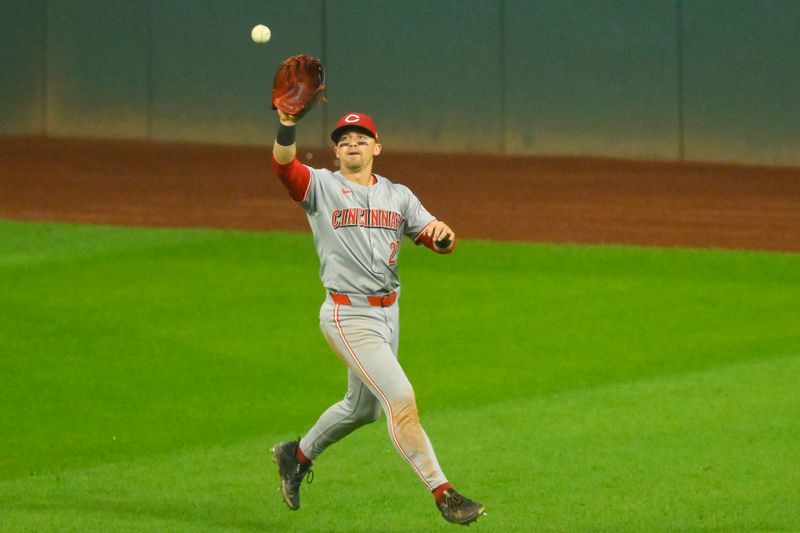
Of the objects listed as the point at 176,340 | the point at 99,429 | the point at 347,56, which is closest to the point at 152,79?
the point at 347,56

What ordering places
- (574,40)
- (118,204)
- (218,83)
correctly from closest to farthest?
(118,204) → (574,40) → (218,83)

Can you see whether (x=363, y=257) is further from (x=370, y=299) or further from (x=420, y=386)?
(x=420, y=386)

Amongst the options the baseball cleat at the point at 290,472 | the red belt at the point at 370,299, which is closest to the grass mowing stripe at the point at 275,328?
the baseball cleat at the point at 290,472

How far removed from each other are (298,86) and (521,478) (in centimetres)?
249

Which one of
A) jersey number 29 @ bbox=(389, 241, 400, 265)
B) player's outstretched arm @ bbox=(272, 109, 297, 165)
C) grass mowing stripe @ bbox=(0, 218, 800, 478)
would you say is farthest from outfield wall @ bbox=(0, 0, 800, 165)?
player's outstretched arm @ bbox=(272, 109, 297, 165)

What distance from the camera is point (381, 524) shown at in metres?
6.59

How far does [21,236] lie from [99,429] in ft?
22.9

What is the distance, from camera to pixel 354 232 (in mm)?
6367

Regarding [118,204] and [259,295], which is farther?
[118,204]

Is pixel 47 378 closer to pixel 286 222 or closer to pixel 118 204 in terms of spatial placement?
pixel 286 222

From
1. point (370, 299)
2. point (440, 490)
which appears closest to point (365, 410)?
point (370, 299)

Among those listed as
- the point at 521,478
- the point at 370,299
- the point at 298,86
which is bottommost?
the point at 521,478

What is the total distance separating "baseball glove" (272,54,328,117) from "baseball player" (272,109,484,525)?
6 cm

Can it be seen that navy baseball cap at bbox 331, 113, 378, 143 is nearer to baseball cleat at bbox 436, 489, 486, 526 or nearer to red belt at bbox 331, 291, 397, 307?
red belt at bbox 331, 291, 397, 307
